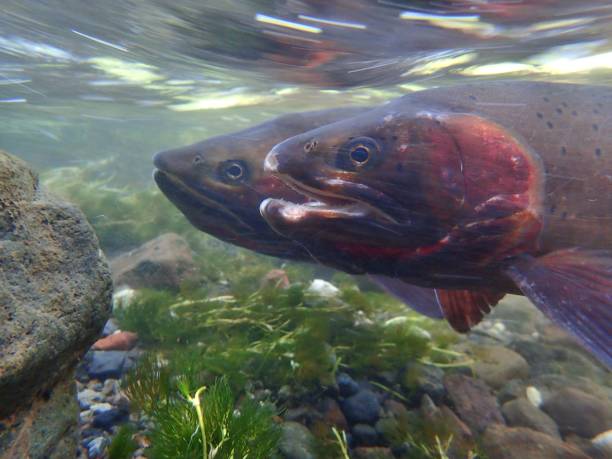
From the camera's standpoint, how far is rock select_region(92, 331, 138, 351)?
4.23 meters

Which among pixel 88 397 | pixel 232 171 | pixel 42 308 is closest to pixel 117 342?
pixel 88 397

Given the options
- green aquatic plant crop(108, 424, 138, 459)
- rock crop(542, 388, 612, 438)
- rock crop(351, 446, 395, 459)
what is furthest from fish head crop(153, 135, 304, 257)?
rock crop(542, 388, 612, 438)

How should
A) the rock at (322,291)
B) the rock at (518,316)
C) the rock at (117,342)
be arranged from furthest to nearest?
the rock at (518,316), the rock at (322,291), the rock at (117,342)

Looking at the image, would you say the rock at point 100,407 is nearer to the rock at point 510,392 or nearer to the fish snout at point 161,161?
the fish snout at point 161,161

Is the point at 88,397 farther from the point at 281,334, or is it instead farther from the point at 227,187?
the point at 227,187

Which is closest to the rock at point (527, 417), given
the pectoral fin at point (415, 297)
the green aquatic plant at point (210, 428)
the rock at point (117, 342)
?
the pectoral fin at point (415, 297)

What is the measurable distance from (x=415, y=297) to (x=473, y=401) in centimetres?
130

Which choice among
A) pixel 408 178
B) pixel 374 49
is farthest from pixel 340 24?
pixel 408 178

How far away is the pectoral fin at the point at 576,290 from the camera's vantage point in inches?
81.7

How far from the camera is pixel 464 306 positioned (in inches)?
137

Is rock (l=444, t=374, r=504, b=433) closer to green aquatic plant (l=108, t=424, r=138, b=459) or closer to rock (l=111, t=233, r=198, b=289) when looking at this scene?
green aquatic plant (l=108, t=424, r=138, b=459)

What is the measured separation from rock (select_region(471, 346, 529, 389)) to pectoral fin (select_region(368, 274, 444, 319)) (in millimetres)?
1589

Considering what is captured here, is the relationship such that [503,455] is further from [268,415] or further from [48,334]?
[48,334]

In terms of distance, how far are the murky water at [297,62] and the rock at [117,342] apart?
299 mm
